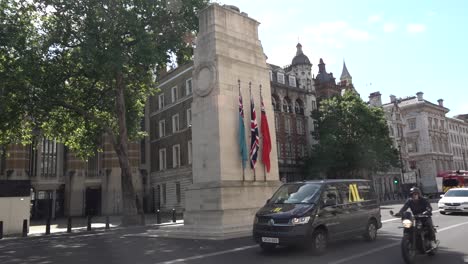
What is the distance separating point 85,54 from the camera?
21.5 metres

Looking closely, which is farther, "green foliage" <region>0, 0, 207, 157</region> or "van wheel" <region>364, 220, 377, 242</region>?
"green foliage" <region>0, 0, 207, 157</region>

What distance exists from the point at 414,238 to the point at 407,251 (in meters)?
0.51

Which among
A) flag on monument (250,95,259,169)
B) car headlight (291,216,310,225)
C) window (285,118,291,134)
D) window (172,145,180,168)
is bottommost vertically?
car headlight (291,216,310,225)

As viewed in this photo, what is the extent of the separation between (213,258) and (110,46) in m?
16.5

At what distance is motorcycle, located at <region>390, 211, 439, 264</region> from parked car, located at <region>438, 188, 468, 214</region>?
39.7 ft

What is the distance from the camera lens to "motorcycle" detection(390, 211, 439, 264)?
8.06 metres

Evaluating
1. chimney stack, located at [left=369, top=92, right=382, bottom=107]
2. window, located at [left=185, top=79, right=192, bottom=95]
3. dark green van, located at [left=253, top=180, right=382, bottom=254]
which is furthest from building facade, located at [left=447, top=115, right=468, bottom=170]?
dark green van, located at [left=253, top=180, right=382, bottom=254]

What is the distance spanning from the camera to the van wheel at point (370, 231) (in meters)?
11.6

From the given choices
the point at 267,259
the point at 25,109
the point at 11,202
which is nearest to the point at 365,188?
the point at 267,259

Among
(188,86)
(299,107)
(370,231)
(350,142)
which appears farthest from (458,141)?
(370,231)

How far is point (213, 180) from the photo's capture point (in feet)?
51.7

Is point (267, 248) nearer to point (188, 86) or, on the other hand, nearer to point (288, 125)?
point (188, 86)

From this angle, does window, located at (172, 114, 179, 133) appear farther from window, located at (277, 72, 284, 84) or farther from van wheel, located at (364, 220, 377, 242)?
van wheel, located at (364, 220, 377, 242)

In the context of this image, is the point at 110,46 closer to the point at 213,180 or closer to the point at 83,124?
the point at 83,124
